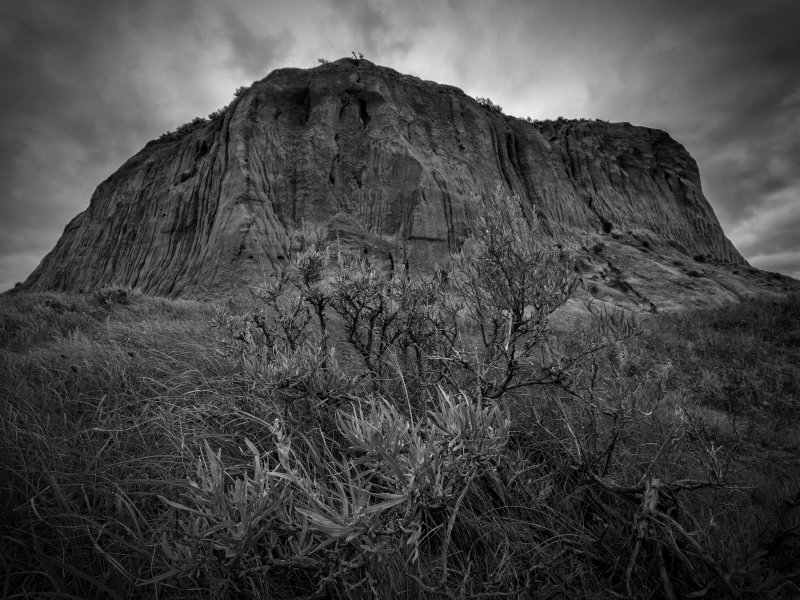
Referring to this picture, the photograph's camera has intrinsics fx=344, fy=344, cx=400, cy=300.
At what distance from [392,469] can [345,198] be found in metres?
18.1

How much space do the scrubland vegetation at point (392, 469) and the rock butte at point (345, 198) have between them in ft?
38.7

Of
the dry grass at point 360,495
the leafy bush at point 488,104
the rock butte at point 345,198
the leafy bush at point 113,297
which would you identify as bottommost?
the dry grass at point 360,495

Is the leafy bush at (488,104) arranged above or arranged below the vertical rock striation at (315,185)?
above

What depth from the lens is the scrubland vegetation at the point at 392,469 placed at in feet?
3.87

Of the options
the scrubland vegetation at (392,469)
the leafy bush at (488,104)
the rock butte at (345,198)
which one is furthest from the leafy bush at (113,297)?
the leafy bush at (488,104)

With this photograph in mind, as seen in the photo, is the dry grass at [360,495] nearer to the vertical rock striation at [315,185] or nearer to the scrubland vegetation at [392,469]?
the scrubland vegetation at [392,469]

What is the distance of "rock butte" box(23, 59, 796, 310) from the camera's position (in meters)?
16.6

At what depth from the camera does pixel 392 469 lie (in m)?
1.10

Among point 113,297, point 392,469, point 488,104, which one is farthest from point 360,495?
point 488,104

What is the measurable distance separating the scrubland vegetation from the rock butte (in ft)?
38.7

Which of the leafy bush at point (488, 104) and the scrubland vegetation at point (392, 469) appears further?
the leafy bush at point (488, 104)

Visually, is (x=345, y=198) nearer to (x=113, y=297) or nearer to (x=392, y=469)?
(x=113, y=297)

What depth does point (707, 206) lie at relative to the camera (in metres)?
29.4

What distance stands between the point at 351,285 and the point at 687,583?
2532 millimetres
